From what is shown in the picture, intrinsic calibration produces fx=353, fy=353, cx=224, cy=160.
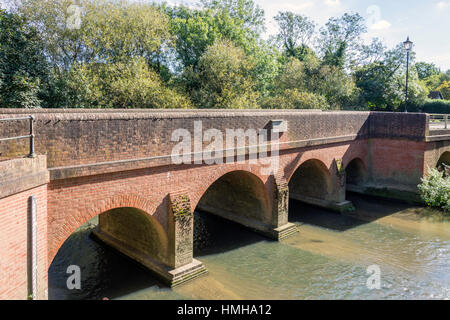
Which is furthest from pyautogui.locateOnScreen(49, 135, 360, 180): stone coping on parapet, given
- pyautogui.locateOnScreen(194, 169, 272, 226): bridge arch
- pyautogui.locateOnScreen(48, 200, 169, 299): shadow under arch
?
pyautogui.locateOnScreen(194, 169, 272, 226): bridge arch

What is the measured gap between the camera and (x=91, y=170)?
7.91m

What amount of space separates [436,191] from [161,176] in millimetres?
13895

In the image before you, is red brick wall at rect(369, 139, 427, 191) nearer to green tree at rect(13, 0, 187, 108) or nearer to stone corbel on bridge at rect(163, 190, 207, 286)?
green tree at rect(13, 0, 187, 108)

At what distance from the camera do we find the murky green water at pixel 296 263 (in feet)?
31.2

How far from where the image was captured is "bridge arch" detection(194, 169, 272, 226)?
1331cm

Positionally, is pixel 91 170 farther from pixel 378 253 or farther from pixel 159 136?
pixel 378 253

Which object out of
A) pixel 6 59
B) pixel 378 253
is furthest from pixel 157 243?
pixel 6 59

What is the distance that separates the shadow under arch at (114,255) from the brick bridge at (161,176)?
64 mm

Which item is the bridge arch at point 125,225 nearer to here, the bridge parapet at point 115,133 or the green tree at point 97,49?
the bridge parapet at point 115,133

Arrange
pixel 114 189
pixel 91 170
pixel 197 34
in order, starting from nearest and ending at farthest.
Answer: pixel 91 170
pixel 114 189
pixel 197 34

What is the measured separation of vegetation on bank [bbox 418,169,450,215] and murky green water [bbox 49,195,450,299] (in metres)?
1.92

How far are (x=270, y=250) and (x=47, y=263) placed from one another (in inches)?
291

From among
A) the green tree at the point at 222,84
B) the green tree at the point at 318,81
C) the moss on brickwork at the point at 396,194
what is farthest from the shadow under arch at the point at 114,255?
the green tree at the point at 318,81

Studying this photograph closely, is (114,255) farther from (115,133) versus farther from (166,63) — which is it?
(166,63)
